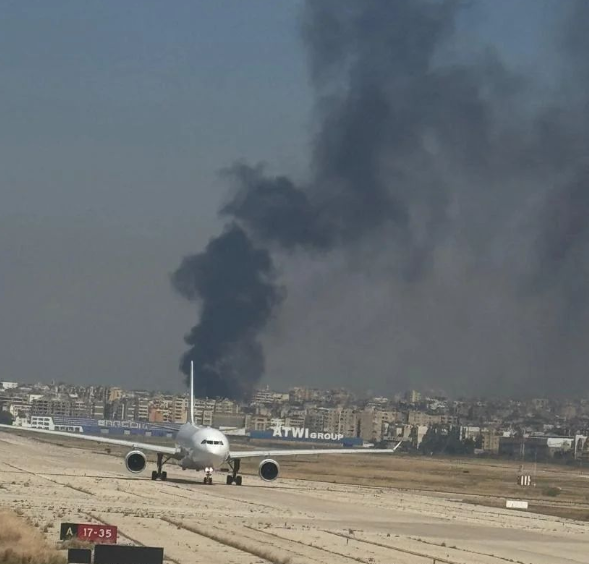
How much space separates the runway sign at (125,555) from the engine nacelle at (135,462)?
49626 mm

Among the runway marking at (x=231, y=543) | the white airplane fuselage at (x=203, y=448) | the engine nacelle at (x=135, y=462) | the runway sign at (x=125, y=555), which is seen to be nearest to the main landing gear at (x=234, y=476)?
the white airplane fuselage at (x=203, y=448)

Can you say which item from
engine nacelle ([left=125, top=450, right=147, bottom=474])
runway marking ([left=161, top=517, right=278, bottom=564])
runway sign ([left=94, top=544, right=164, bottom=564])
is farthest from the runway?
runway sign ([left=94, top=544, right=164, bottom=564])

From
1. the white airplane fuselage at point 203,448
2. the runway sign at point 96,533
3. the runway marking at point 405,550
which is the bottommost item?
the runway marking at point 405,550

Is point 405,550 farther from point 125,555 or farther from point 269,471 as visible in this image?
point 269,471

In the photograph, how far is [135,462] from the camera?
8281cm

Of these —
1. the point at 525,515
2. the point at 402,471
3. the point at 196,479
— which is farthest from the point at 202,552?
the point at 402,471

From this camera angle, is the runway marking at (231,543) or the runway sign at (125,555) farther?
the runway marking at (231,543)

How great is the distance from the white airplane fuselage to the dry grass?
38.6 meters

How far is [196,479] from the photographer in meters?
85.9

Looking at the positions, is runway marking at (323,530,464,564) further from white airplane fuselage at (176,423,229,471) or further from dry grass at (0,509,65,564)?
white airplane fuselage at (176,423,229,471)

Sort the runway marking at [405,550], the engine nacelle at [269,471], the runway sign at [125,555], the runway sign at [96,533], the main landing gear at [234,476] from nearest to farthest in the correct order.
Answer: the runway sign at [125,555] → the runway sign at [96,533] → the runway marking at [405,550] → the main landing gear at [234,476] → the engine nacelle at [269,471]

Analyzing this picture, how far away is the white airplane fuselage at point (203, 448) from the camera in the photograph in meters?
79.5

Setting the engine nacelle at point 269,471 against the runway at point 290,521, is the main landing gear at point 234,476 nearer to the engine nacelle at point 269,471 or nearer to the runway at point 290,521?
the runway at point 290,521

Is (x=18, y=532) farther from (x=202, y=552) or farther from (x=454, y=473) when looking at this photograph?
(x=454, y=473)
